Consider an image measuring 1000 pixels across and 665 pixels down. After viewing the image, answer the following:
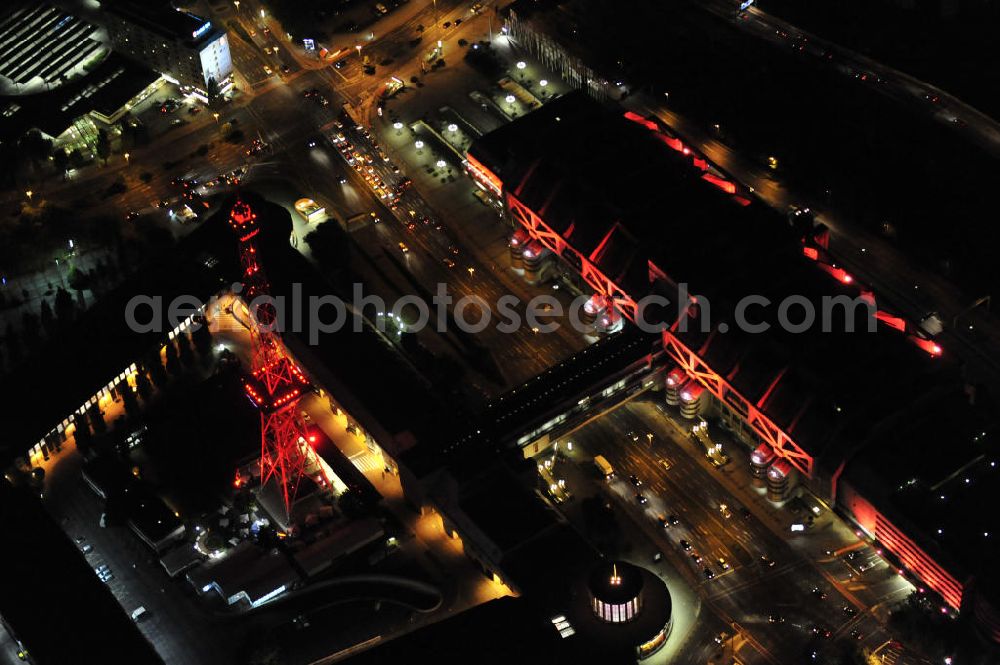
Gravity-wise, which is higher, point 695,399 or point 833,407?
point 695,399

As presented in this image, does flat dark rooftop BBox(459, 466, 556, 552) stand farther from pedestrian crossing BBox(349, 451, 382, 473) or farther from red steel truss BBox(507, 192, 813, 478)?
red steel truss BBox(507, 192, 813, 478)

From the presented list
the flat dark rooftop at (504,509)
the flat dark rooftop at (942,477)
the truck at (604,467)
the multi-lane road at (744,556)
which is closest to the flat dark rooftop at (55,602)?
the flat dark rooftop at (504,509)

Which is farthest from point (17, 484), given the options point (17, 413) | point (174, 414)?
point (174, 414)

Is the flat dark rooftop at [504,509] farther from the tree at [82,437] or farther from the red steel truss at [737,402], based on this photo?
the tree at [82,437]

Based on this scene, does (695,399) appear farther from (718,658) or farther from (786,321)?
(718,658)

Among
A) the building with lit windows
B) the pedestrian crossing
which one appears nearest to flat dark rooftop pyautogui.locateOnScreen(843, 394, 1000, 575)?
the building with lit windows
